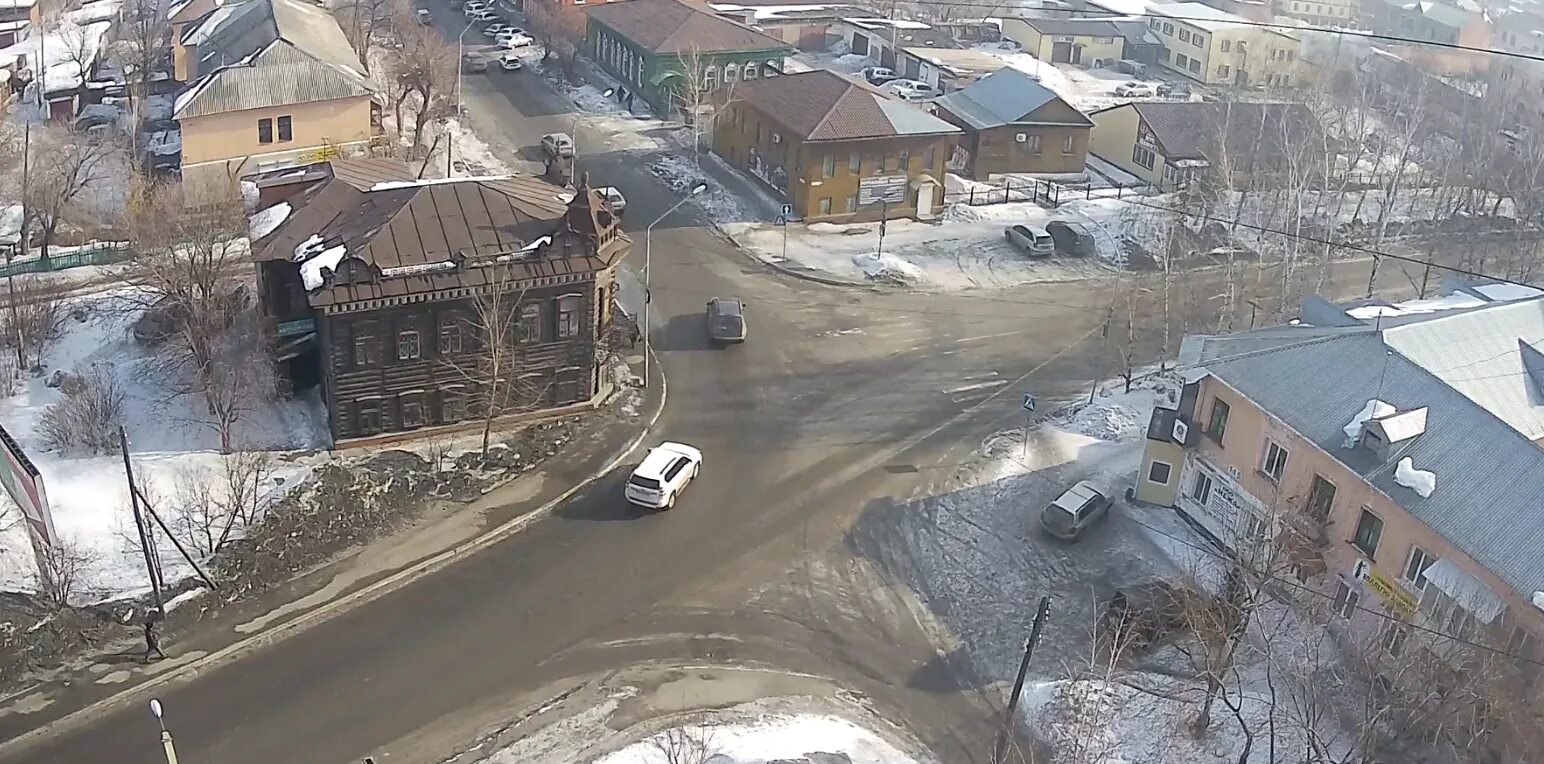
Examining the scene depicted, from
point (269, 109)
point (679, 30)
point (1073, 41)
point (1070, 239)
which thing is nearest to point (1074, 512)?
point (1070, 239)

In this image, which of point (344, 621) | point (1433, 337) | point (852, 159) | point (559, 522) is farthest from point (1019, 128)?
point (344, 621)

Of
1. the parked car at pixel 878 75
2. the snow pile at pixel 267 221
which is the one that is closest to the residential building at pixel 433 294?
the snow pile at pixel 267 221

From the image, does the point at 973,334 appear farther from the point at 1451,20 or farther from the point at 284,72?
the point at 1451,20

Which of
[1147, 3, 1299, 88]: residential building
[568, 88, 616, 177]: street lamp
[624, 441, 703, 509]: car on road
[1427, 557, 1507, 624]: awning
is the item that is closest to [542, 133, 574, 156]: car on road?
[568, 88, 616, 177]: street lamp

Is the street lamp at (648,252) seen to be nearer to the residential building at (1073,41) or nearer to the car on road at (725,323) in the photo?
the car on road at (725,323)

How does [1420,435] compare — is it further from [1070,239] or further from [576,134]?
[576,134]

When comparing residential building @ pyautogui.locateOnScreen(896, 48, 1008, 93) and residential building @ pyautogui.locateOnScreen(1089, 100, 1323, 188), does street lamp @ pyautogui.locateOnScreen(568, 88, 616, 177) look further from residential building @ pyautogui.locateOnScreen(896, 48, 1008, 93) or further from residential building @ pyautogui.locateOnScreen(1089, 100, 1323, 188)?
residential building @ pyautogui.locateOnScreen(1089, 100, 1323, 188)
